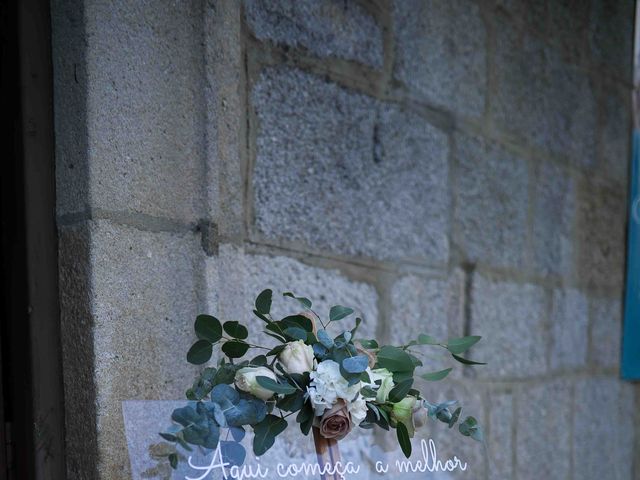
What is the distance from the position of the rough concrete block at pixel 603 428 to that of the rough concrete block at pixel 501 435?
1.49 feet

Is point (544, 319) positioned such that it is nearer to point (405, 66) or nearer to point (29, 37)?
point (405, 66)

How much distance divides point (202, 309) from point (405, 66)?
0.80 metres

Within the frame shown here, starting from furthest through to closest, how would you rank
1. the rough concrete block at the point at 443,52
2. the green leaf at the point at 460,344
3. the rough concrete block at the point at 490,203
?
the rough concrete block at the point at 490,203 → the rough concrete block at the point at 443,52 → the green leaf at the point at 460,344

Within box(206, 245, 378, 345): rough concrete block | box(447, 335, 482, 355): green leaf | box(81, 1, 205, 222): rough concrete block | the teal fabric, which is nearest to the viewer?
box(447, 335, 482, 355): green leaf

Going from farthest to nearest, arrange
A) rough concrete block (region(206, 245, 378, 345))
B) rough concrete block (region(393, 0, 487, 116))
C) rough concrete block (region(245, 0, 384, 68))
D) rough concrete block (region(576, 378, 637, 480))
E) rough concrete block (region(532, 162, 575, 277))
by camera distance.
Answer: rough concrete block (region(576, 378, 637, 480))
rough concrete block (region(532, 162, 575, 277))
rough concrete block (region(393, 0, 487, 116))
rough concrete block (region(245, 0, 384, 68))
rough concrete block (region(206, 245, 378, 345))

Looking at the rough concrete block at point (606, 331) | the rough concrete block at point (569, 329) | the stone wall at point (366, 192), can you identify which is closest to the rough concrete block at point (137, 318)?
the stone wall at point (366, 192)

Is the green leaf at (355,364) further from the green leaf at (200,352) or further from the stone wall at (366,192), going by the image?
the stone wall at (366,192)

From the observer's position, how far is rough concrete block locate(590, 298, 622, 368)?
2.42m

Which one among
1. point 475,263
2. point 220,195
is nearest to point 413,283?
point 475,263

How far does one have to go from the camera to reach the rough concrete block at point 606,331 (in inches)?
95.4

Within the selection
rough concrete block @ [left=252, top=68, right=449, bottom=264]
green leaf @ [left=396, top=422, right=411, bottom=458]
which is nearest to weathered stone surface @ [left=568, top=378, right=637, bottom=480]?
rough concrete block @ [left=252, top=68, right=449, bottom=264]

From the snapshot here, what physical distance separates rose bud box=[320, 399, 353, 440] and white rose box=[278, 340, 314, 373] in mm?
54

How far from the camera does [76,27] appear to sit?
100 centimetres

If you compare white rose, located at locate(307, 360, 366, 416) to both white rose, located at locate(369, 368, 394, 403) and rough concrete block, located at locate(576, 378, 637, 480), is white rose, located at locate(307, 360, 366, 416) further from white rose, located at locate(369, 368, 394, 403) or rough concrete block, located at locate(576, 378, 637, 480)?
rough concrete block, located at locate(576, 378, 637, 480)
